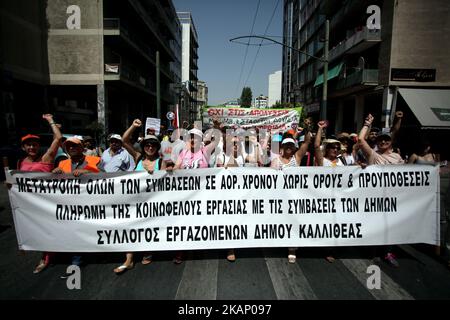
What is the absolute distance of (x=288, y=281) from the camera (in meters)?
3.37

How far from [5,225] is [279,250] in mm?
5112

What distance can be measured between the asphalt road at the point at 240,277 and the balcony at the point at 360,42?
64.2ft

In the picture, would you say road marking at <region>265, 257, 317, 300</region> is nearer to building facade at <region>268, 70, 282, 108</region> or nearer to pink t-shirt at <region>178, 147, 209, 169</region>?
pink t-shirt at <region>178, 147, 209, 169</region>

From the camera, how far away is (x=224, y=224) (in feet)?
12.2

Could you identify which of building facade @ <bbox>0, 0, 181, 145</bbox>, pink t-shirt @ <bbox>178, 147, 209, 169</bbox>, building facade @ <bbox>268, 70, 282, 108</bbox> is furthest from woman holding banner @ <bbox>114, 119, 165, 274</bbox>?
building facade @ <bbox>268, 70, 282, 108</bbox>

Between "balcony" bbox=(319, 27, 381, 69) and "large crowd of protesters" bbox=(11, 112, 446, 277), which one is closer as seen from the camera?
"large crowd of protesters" bbox=(11, 112, 446, 277)

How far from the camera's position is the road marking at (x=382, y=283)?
3062 mm

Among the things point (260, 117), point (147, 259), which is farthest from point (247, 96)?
point (147, 259)

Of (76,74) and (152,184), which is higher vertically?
(76,74)

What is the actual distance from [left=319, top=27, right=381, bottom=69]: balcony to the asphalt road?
19.6 metres

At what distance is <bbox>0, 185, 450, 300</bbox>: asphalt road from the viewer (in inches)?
122

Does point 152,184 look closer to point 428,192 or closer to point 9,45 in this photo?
point 428,192

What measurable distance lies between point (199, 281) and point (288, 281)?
1035mm
